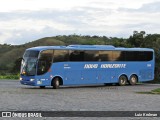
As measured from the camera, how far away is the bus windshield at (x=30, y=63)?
106ft

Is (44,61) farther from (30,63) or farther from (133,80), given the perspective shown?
(133,80)

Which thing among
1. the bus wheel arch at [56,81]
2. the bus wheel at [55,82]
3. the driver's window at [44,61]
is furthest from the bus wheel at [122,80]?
the driver's window at [44,61]

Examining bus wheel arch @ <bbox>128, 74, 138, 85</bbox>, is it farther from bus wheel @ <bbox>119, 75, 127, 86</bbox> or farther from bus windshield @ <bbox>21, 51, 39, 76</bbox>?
bus windshield @ <bbox>21, 51, 39, 76</bbox>

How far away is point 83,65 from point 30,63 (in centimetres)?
433

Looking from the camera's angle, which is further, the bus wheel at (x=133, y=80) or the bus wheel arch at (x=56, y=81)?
the bus wheel at (x=133, y=80)

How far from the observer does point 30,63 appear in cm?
3266

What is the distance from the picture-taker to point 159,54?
6328 cm

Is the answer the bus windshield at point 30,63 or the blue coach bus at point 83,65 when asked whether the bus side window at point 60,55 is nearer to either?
the blue coach bus at point 83,65

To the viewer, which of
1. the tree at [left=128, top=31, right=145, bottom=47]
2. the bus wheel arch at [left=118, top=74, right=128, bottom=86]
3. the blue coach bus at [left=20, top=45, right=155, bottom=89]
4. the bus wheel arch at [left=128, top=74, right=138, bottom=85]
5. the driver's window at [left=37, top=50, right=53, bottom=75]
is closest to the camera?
the driver's window at [left=37, top=50, right=53, bottom=75]

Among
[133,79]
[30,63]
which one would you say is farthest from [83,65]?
[133,79]

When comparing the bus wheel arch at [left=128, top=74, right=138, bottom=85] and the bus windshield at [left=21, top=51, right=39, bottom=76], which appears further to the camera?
the bus wheel arch at [left=128, top=74, right=138, bottom=85]

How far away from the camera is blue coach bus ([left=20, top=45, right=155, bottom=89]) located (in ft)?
107

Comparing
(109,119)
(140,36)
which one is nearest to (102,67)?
(109,119)

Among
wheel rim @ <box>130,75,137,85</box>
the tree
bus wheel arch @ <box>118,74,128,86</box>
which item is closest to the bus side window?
bus wheel arch @ <box>118,74,128,86</box>
